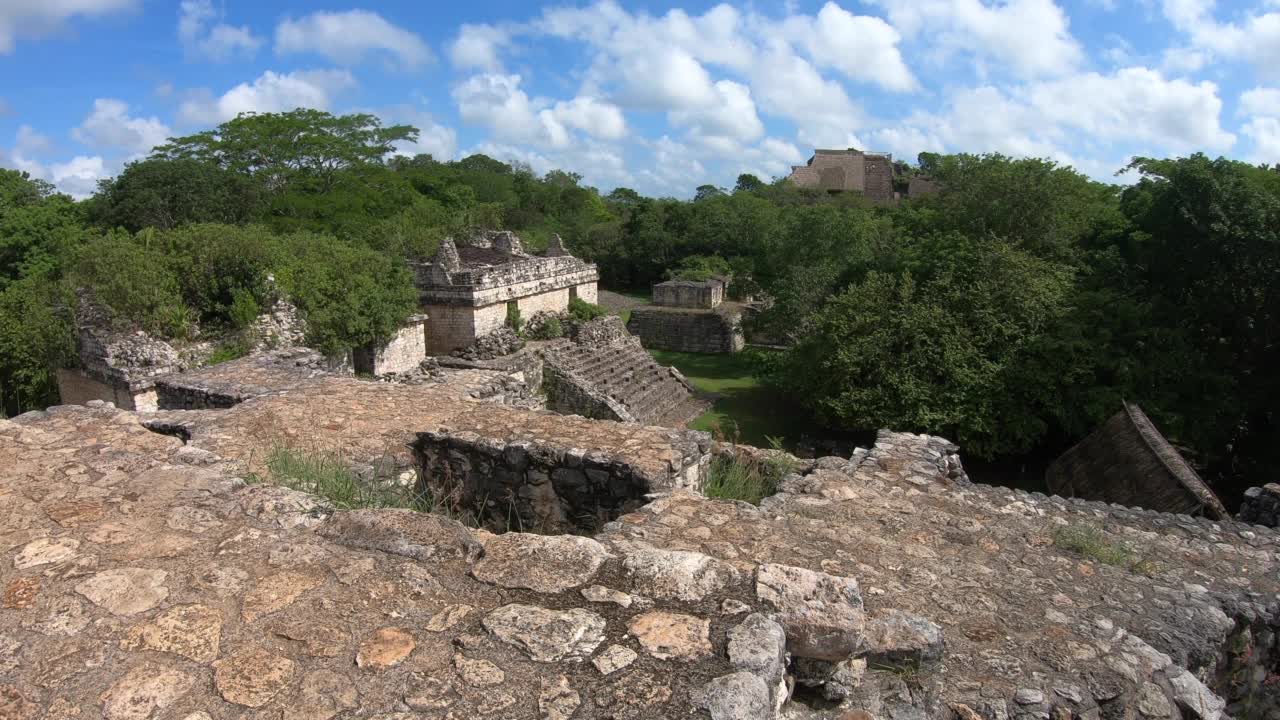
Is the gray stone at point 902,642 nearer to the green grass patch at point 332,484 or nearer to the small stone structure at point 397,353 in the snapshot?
the green grass patch at point 332,484

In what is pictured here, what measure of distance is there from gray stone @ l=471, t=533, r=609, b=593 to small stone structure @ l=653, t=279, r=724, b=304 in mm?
21490

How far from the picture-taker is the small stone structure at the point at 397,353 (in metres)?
13.3

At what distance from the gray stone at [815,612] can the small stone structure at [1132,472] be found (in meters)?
4.71

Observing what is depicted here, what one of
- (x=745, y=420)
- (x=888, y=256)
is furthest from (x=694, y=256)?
(x=745, y=420)

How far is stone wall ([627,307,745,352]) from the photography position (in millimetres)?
22562

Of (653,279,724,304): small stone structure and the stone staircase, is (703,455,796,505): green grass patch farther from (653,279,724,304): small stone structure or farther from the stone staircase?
(653,279,724,304): small stone structure

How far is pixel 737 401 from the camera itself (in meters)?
17.0

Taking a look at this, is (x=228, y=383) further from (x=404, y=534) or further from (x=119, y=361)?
(x=404, y=534)

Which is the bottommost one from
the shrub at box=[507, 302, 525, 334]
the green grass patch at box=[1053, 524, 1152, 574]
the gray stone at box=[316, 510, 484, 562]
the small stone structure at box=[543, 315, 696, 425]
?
the small stone structure at box=[543, 315, 696, 425]

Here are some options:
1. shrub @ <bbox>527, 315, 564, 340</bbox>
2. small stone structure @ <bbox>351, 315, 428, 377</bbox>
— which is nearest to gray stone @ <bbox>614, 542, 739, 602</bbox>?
small stone structure @ <bbox>351, 315, 428, 377</bbox>

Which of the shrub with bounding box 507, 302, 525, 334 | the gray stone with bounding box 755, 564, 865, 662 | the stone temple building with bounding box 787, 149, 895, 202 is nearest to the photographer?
the gray stone with bounding box 755, 564, 865, 662

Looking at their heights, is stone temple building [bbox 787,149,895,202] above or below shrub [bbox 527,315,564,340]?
above

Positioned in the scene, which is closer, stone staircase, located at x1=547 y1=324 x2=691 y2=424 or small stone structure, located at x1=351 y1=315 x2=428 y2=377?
small stone structure, located at x1=351 y1=315 x2=428 y2=377

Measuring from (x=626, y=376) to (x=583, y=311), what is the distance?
2541mm
